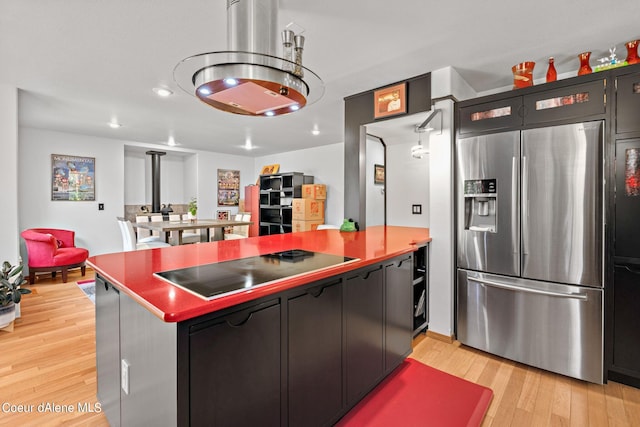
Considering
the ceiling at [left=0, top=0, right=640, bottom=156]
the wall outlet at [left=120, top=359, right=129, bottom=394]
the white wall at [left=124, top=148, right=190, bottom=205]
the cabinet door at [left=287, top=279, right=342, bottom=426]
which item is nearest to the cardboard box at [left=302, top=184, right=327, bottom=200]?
the ceiling at [left=0, top=0, right=640, bottom=156]

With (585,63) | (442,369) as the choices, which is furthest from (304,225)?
(585,63)

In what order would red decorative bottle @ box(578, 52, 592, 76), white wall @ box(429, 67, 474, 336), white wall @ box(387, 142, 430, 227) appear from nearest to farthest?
red decorative bottle @ box(578, 52, 592, 76) < white wall @ box(429, 67, 474, 336) < white wall @ box(387, 142, 430, 227)

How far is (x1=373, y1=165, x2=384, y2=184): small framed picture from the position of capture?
3.95 metres

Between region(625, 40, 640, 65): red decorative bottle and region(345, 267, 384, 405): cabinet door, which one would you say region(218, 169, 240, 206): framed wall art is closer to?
region(345, 267, 384, 405): cabinet door

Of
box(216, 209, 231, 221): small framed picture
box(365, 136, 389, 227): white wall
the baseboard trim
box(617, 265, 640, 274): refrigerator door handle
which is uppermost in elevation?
box(365, 136, 389, 227): white wall

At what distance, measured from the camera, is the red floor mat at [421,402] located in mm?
1678

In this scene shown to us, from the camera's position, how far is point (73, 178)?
5305 mm

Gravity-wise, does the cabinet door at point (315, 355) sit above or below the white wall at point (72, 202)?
below

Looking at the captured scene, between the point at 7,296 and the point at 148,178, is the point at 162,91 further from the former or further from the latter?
the point at 148,178

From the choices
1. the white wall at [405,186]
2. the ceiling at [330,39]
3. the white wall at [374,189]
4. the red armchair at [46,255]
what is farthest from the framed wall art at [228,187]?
the white wall at [405,186]

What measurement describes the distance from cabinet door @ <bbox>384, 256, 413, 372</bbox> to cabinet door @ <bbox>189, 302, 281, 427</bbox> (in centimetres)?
100

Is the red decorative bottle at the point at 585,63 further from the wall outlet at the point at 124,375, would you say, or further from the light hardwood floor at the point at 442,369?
the wall outlet at the point at 124,375

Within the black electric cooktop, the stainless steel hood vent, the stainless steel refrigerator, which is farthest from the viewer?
the stainless steel refrigerator

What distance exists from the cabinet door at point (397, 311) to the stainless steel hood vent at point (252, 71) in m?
1.26
